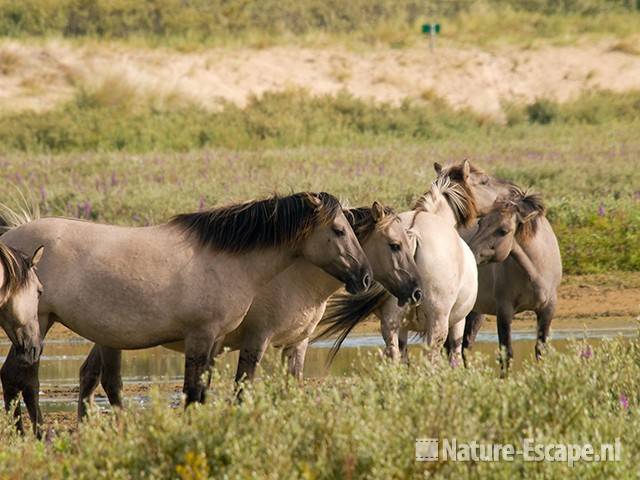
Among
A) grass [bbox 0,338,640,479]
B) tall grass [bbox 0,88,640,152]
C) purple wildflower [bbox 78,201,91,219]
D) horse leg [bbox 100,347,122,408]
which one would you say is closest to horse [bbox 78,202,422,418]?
horse leg [bbox 100,347,122,408]

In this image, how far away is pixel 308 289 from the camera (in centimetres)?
909

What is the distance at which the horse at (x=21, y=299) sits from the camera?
7977 millimetres

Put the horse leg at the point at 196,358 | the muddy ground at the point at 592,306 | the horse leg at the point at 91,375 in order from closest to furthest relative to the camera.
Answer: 1. the horse leg at the point at 196,358
2. the horse leg at the point at 91,375
3. the muddy ground at the point at 592,306

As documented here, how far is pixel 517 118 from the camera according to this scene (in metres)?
29.9

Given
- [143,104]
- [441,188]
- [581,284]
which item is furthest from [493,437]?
[143,104]

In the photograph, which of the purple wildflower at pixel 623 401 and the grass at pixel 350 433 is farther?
the purple wildflower at pixel 623 401

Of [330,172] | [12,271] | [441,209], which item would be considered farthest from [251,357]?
[330,172]

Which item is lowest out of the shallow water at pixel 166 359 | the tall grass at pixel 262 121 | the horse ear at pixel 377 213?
A: the tall grass at pixel 262 121

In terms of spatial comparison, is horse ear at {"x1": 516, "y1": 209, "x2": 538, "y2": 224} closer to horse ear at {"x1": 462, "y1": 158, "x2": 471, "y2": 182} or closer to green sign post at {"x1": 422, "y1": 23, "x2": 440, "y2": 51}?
horse ear at {"x1": 462, "y1": 158, "x2": 471, "y2": 182}

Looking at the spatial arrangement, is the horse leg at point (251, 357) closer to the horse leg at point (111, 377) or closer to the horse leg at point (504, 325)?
the horse leg at point (111, 377)

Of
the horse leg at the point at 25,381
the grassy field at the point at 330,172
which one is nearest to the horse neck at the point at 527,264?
the grassy field at the point at 330,172

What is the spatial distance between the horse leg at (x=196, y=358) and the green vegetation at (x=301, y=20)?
82.0ft

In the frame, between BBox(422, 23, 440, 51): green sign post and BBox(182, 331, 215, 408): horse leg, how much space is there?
27.0 metres

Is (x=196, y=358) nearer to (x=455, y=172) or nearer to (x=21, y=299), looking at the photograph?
(x=21, y=299)
